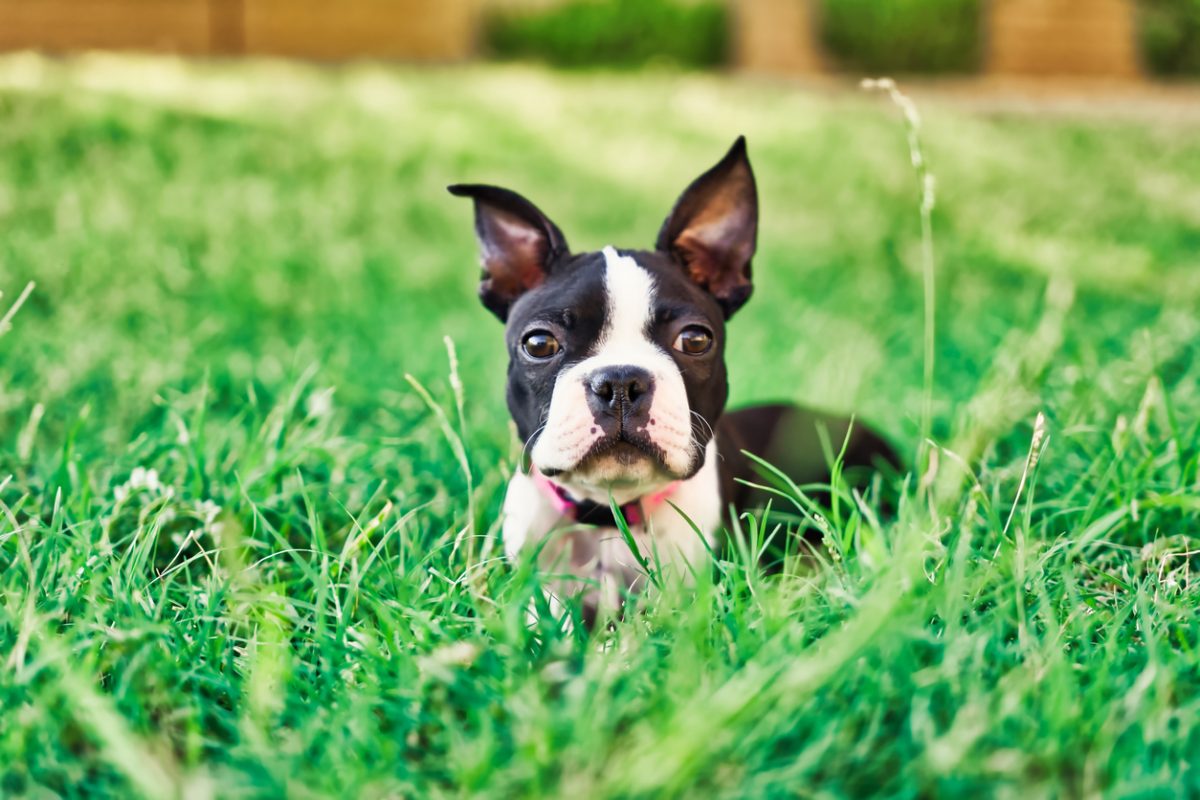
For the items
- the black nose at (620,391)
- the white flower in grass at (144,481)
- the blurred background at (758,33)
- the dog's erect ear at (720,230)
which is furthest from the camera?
the blurred background at (758,33)

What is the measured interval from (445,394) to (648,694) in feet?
9.00

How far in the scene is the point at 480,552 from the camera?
319cm

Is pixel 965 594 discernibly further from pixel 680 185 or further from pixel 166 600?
pixel 680 185

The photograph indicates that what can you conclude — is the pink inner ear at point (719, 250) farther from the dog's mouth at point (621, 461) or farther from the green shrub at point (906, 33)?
the green shrub at point (906, 33)

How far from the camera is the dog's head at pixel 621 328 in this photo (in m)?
2.90

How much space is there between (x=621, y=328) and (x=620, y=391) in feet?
0.95

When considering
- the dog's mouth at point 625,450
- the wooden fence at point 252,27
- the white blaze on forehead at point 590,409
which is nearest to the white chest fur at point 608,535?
the white blaze on forehead at point 590,409

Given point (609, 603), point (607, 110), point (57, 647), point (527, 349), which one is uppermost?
point (607, 110)

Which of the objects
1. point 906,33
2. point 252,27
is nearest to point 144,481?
point 252,27

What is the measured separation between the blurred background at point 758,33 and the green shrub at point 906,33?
0.8 inches

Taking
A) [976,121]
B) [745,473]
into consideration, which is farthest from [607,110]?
[745,473]

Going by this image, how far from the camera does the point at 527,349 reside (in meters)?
3.18

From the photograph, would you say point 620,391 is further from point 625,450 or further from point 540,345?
point 540,345

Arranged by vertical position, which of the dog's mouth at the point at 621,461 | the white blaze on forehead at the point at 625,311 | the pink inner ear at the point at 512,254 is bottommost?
the dog's mouth at the point at 621,461
